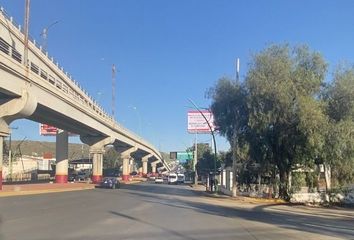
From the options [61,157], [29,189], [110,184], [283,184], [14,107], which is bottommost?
[29,189]

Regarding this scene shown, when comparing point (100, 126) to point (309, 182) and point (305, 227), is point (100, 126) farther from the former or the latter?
point (305, 227)

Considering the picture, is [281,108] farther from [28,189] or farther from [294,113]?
[28,189]

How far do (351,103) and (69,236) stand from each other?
28931 mm

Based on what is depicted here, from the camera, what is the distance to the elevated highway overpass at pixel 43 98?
144 feet

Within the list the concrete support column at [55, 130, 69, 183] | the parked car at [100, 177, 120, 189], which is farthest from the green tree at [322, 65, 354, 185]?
the concrete support column at [55, 130, 69, 183]

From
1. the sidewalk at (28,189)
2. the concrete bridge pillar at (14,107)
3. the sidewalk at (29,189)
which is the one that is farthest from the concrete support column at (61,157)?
the concrete bridge pillar at (14,107)

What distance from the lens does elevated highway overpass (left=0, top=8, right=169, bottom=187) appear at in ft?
144

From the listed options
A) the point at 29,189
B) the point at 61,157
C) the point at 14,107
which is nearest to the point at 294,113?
the point at 14,107

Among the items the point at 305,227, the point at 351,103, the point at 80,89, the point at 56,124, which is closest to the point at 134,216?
the point at 305,227

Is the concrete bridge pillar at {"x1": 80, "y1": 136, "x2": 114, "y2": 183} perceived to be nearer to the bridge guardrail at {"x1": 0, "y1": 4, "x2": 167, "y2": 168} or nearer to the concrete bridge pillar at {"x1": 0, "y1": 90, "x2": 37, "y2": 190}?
the bridge guardrail at {"x1": 0, "y1": 4, "x2": 167, "y2": 168}

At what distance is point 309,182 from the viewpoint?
45781mm

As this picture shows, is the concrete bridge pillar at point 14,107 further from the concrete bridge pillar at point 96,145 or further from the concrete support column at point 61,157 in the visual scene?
the concrete bridge pillar at point 96,145

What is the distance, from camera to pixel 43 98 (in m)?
50.9

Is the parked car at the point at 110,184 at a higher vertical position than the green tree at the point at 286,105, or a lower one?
lower
